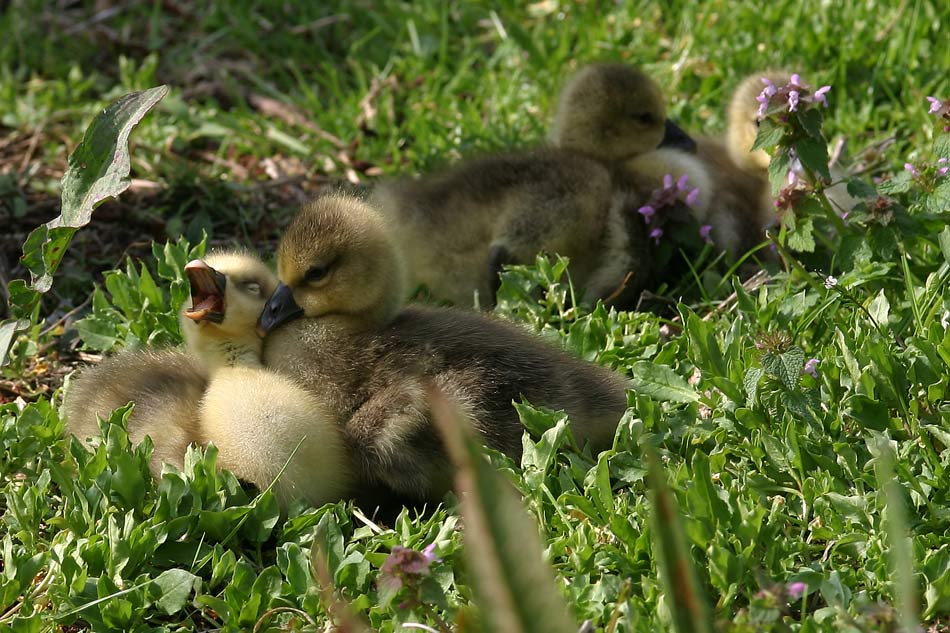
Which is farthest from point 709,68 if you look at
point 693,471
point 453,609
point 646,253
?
point 453,609

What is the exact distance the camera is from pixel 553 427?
8.77ft

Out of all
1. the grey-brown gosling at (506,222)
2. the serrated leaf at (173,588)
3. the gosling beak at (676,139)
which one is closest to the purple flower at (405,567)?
the serrated leaf at (173,588)

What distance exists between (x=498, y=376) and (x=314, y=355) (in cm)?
Result: 44

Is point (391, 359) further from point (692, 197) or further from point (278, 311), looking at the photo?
point (692, 197)

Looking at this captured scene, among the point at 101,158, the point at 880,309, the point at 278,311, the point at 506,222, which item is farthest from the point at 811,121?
the point at 101,158

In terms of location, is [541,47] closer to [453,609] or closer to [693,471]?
[693,471]

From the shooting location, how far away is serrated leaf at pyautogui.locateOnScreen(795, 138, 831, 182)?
9.27 feet

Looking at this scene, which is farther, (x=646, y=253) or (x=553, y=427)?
(x=646, y=253)

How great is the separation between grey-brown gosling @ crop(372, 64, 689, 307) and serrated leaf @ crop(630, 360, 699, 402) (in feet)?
2.48

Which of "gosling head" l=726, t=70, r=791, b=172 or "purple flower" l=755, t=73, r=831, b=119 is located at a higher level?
"purple flower" l=755, t=73, r=831, b=119

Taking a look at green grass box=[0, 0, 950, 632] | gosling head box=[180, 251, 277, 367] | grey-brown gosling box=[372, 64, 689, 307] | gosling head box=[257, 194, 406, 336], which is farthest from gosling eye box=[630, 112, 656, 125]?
gosling head box=[180, 251, 277, 367]

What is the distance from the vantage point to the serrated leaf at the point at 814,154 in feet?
9.27

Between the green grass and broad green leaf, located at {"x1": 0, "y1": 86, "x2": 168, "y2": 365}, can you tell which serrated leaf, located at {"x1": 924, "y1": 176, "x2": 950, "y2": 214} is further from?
broad green leaf, located at {"x1": 0, "y1": 86, "x2": 168, "y2": 365}

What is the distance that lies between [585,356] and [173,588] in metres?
1.31
